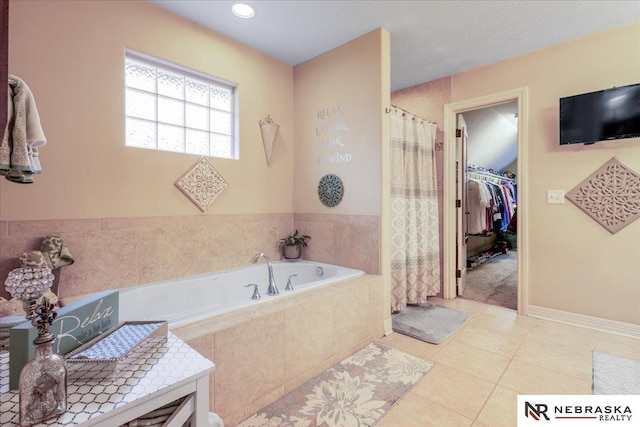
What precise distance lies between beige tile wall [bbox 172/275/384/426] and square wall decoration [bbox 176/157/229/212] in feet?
3.61

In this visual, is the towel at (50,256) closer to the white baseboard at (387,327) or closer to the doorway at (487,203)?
the white baseboard at (387,327)

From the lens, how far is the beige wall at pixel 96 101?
1.74m

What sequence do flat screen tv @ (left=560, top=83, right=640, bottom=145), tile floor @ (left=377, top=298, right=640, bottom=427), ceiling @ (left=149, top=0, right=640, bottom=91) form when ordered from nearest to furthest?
1. tile floor @ (left=377, top=298, right=640, bottom=427)
2. ceiling @ (left=149, top=0, right=640, bottom=91)
3. flat screen tv @ (left=560, top=83, right=640, bottom=145)

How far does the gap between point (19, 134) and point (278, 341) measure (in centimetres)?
150

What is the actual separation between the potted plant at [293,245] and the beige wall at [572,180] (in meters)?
2.16

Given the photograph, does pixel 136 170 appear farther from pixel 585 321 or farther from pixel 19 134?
pixel 585 321

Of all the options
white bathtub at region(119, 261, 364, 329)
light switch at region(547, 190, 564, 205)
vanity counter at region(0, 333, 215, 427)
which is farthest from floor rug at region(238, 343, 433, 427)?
light switch at region(547, 190, 564, 205)

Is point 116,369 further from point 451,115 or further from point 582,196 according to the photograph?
point 451,115

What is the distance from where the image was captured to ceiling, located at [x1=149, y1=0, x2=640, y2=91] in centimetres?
217

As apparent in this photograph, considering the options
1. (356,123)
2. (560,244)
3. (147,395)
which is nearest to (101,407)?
(147,395)

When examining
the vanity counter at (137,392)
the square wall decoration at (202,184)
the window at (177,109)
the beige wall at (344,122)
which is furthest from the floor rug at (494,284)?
the vanity counter at (137,392)

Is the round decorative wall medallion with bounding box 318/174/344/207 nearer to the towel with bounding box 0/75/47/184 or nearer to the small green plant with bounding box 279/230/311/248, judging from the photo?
the small green plant with bounding box 279/230/311/248

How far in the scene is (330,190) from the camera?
2805 mm

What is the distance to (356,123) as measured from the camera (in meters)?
2.61
